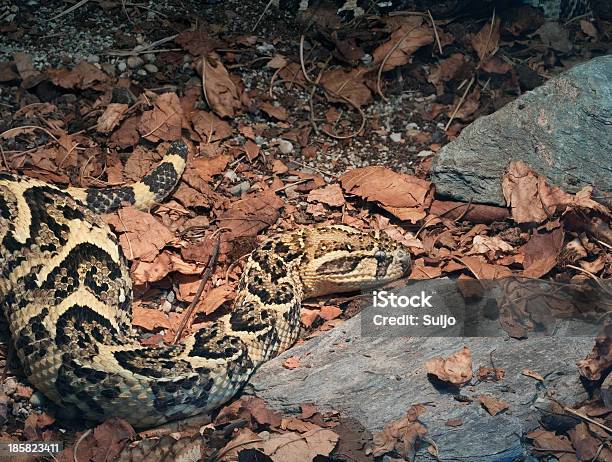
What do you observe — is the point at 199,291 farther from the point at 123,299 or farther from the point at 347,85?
the point at 347,85

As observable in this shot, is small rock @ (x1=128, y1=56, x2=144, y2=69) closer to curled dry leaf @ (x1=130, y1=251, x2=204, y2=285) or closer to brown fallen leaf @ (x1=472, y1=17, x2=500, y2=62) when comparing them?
curled dry leaf @ (x1=130, y1=251, x2=204, y2=285)

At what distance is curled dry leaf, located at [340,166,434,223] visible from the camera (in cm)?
612

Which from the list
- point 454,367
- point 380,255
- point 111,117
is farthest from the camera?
point 111,117

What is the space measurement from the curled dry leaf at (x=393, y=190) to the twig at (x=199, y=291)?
1.11 m

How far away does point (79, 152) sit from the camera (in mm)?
6395

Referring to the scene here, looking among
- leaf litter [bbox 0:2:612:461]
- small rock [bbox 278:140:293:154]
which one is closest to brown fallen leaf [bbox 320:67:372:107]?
leaf litter [bbox 0:2:612:461]

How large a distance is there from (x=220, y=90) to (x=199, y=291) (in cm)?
191

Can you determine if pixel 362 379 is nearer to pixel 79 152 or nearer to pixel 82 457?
pixel 82 457

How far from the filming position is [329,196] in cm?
627

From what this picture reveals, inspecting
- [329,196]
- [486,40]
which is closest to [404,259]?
[329,196]

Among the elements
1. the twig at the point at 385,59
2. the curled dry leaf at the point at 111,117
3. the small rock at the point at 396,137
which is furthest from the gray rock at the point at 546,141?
the curled dry leaf at the point at 111,117

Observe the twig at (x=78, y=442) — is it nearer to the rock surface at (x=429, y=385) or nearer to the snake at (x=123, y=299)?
the snake at (x=123, y=299)

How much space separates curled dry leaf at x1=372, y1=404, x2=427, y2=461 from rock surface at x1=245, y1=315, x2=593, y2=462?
4cm

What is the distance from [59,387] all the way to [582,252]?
338 cm
